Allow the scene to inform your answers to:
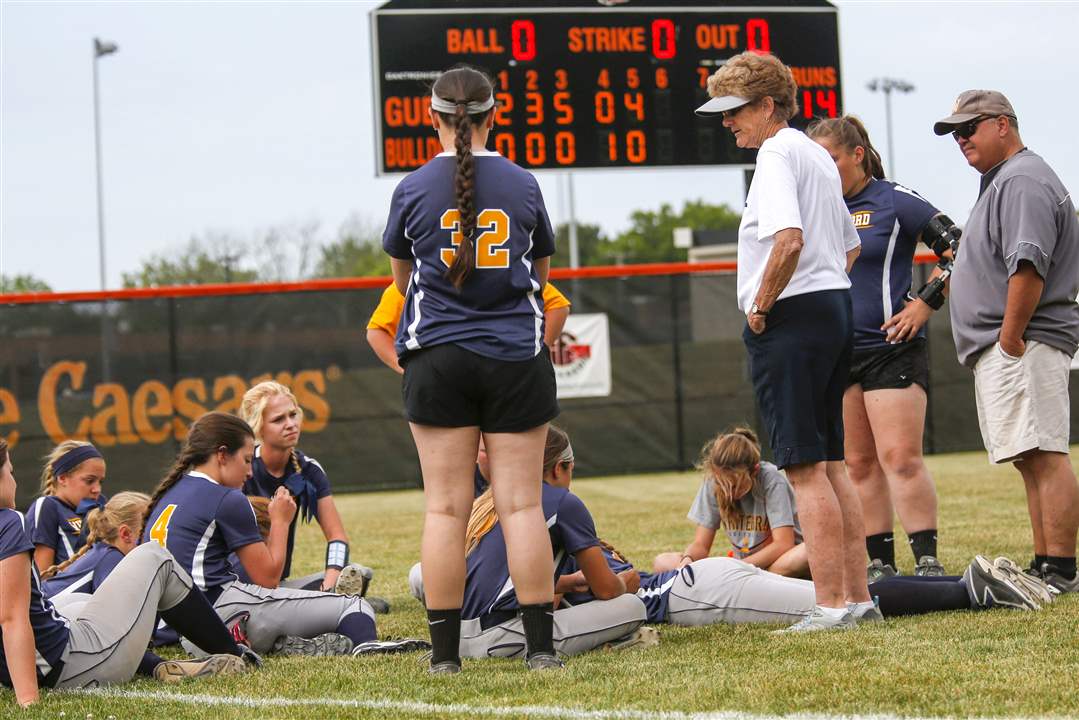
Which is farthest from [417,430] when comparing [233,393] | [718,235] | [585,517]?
[718,235]

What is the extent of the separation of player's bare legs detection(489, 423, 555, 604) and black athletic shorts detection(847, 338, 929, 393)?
2.22 m

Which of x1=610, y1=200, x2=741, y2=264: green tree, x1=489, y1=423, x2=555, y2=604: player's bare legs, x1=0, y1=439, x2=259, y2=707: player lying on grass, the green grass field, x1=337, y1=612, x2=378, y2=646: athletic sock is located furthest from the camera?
x1=610, y1=200, x2=741, y2=264: green tree

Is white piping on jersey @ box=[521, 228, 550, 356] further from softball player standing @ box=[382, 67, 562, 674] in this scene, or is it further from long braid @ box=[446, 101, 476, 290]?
long braid @ box=[446, 101, 476, 290]

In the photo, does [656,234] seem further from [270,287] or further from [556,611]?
[556,611]

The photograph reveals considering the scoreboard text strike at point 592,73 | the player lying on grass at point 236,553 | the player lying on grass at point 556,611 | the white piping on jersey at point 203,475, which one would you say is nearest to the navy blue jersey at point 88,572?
the player lying on grass at point 236,553

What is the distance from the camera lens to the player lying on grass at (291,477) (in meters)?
5.94

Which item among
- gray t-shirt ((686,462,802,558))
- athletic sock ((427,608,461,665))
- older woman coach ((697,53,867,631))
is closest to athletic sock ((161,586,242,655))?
athletic sock ((427,608,461,665))

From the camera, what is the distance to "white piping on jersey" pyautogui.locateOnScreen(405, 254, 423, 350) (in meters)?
4.14

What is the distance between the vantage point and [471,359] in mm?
4078

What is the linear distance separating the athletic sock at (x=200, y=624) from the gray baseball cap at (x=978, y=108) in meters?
3.32

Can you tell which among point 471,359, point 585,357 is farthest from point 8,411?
point 471,359

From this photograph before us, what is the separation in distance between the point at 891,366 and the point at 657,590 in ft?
4.90

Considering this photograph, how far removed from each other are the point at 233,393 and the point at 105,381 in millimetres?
1171

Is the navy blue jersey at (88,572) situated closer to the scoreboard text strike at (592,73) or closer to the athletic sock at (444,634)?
the athletic sock at (444,634)
